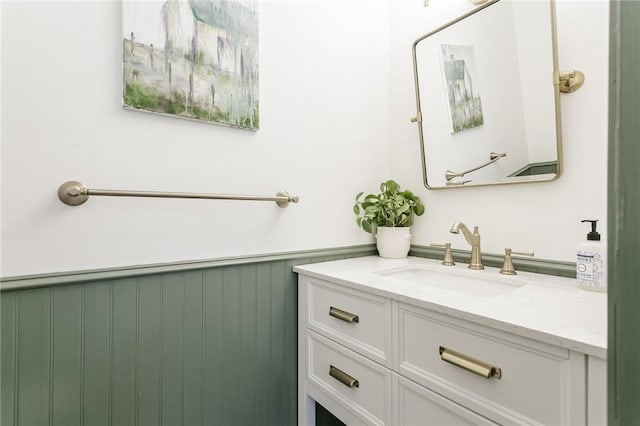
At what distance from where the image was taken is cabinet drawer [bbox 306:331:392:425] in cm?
94

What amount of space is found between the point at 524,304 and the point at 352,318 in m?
0.47

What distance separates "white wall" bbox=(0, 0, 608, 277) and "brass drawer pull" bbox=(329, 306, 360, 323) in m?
0.32

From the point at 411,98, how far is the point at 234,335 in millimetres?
1253

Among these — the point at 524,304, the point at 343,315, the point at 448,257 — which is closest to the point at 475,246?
the point at 448,257

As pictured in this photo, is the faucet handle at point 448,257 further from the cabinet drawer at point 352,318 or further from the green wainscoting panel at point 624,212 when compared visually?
the green wainscoting panel at point 624,212

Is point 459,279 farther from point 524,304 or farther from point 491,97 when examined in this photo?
point 491,97

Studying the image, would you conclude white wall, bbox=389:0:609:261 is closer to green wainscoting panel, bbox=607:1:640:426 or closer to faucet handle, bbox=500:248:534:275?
faucet handle, bbox=500:248:534:275

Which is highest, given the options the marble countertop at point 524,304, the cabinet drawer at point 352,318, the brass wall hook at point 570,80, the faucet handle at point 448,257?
the brass wall hook at point 570,80

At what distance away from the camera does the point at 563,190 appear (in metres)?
1.04

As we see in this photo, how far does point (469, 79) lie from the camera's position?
1264 mm

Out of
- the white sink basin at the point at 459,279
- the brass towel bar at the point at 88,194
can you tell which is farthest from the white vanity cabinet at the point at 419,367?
the brass towel bar at the point at 88,194

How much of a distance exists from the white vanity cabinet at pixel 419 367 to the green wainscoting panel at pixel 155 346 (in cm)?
13

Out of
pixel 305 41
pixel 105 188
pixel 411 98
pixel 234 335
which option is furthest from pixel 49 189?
pixel 411 98

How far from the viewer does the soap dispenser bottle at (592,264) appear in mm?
853
